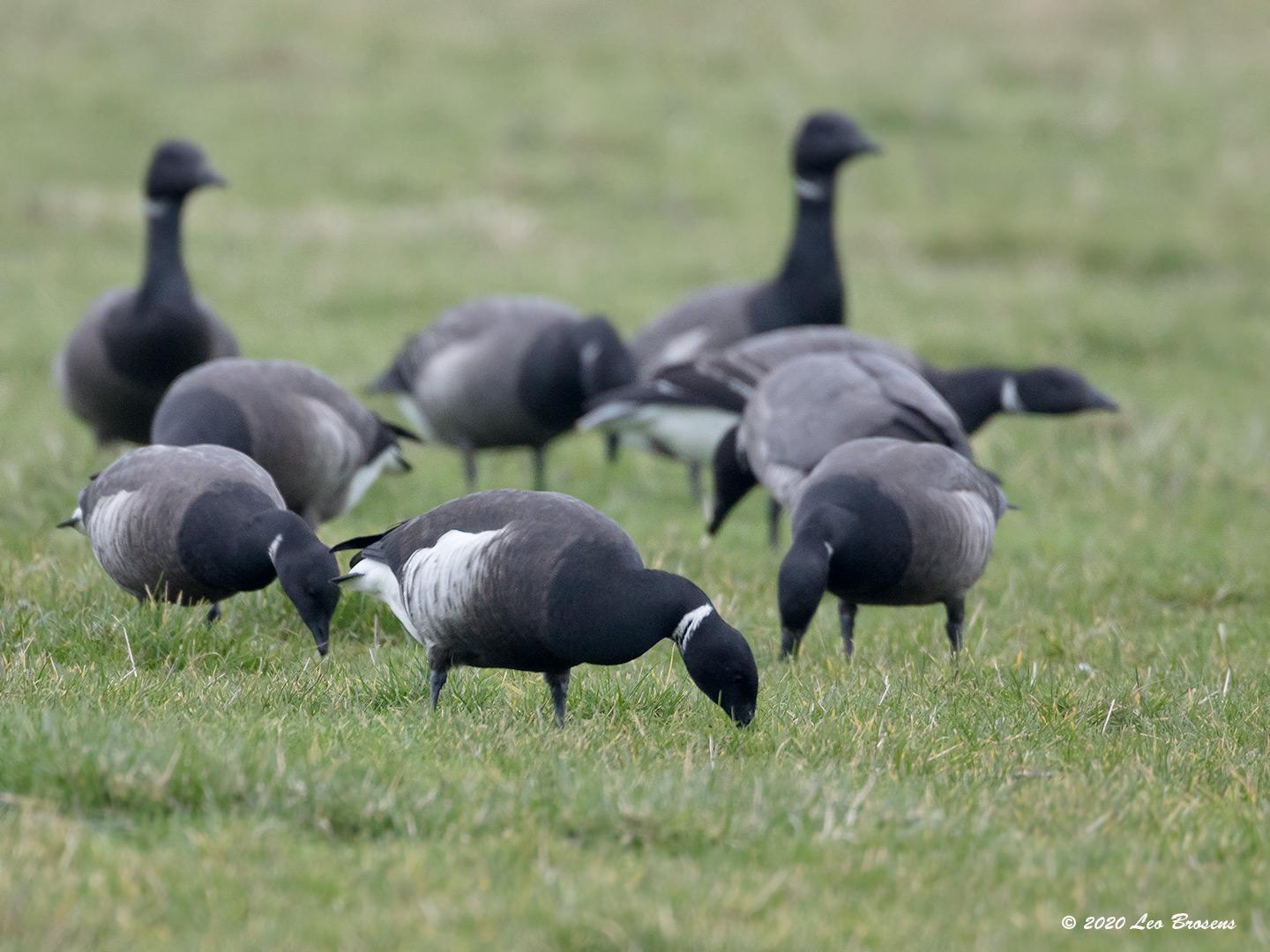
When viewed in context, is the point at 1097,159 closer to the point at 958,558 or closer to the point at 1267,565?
the point at 1267,565

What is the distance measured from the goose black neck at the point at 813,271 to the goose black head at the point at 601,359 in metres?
1.11

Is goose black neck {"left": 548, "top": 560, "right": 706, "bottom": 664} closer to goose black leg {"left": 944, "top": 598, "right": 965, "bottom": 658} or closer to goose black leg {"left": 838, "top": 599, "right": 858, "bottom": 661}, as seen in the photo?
goose black leg {"left": 838, "top": 599, "right": 858, "bottom": 661}

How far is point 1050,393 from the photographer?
28.5ft

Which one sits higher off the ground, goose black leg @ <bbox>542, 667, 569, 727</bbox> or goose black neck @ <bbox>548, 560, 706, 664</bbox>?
goose black neck @ <bbox>548, 560, 706, 664</bbox>

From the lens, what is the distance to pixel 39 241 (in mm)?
17328

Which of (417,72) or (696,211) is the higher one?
(417,72)

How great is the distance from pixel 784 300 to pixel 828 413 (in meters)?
3.65

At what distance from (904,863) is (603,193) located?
54.7 ft

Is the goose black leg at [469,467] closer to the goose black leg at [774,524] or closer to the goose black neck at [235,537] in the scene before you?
the goose black leg at [774,524]

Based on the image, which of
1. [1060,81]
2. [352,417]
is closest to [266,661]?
[352,417]

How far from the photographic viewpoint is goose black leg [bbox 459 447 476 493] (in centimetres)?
1106

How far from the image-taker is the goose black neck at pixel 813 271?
11.3 metres

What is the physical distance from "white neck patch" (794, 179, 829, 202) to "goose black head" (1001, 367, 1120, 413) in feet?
11.8

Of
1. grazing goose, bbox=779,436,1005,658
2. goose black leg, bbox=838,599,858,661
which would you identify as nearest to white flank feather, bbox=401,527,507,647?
grazing goose, bbox=779,436,1005,658
